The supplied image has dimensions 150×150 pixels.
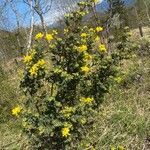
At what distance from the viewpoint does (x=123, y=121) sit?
7.02 meters

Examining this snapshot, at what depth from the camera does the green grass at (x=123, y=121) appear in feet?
21.4

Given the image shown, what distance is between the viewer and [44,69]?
5406 millimetres

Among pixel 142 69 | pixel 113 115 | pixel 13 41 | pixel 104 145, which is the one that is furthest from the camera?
pixel 13 41

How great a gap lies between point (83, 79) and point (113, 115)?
1.84 meters

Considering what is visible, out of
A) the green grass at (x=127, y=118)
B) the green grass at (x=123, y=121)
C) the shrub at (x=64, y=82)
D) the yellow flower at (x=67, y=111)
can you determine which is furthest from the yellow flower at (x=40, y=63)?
the green grass at (x=127, y=118)

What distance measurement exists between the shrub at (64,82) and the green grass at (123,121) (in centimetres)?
72

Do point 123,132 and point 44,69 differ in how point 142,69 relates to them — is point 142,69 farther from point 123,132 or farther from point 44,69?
point 44,69

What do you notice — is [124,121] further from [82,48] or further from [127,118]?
[82,48]

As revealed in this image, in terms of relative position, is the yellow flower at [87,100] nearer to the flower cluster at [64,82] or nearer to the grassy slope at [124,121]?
the flower cluster at [64,82]

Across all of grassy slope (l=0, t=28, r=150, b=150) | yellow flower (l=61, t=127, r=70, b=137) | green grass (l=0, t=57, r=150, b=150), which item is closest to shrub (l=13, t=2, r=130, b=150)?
yellow flower (l=61, t=127, r=70, b=137)

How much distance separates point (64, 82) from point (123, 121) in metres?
1.90

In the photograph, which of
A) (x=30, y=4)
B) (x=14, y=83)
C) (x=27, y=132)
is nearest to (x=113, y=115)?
(x=27, y=132)

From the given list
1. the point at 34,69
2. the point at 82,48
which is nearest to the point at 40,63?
the point at 34,69

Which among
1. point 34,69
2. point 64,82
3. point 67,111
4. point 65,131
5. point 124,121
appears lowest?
point 124,121
